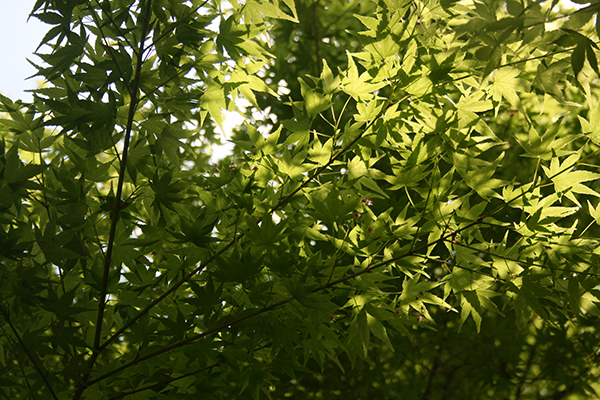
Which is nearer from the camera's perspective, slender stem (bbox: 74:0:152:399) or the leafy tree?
the leafy tree

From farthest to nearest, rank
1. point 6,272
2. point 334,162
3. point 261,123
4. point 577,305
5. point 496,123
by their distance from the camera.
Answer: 1. point 261,123
2. point 496,123
3. point 334,162
4. point 577,305
5. point 6,272

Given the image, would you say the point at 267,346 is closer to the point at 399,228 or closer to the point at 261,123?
the point at 399,228

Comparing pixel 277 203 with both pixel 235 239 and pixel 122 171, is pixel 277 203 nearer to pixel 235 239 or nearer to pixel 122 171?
pixel 235 239

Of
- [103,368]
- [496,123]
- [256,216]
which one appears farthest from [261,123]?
[103,368]

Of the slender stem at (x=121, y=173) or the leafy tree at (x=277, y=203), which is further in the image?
the slender stem at (x=121, y=173)

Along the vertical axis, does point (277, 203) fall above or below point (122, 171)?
below

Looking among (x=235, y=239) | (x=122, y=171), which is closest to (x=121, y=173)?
(x=122, y=171)

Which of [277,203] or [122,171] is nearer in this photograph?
[122,171]

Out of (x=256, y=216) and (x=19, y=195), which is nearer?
(x=19, y=195)

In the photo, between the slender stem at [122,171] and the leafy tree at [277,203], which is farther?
the slender stem at [122,171]

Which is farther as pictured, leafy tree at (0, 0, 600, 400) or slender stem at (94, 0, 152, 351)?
slender stem at (94, 0, 152, 351)

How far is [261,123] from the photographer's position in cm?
288

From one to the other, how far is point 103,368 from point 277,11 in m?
1.16

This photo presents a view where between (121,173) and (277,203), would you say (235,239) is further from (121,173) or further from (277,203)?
(121,173)
